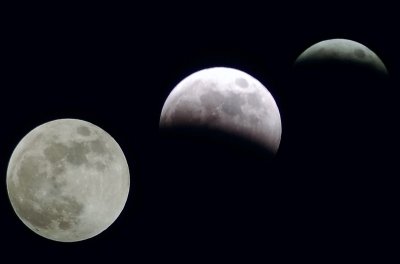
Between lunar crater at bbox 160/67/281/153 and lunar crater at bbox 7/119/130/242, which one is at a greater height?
lunar crater at bbox 160/67/281/153

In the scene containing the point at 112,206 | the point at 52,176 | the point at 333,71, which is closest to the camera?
the point at 52,176

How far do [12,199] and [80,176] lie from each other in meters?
1.38

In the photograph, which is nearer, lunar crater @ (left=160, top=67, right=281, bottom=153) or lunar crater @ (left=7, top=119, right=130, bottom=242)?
lunar crater @ (left=7, top=119, right=130, bottom=242)

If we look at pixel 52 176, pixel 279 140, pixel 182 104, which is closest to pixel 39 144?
pixel 52 176

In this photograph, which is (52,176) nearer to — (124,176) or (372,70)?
(124,176)

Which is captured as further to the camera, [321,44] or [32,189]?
[321,44]

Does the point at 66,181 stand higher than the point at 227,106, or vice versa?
the point at 227,106

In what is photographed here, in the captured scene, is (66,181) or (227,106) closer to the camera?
(66,181)

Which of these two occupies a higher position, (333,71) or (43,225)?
(333,71)

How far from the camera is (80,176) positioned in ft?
26.8

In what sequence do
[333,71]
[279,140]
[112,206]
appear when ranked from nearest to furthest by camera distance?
[112,206] < [279,140] < [333,71]

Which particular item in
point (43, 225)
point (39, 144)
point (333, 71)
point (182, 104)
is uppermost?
point (333, 71)

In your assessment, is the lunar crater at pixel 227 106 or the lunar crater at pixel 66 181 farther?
the lunar crater at pixel 227 106

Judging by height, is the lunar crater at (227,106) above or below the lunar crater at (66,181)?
above
